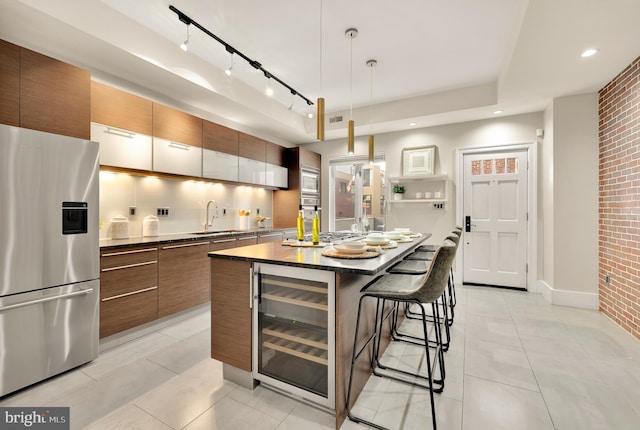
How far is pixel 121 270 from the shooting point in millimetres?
2520

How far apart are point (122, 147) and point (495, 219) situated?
16.5ft

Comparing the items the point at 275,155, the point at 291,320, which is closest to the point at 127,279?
the point at 291,320

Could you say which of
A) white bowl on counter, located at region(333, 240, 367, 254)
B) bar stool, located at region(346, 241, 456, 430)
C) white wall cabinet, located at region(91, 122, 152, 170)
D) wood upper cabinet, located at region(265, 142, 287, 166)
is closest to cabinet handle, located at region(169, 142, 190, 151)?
white wall cabinet, located at region(91, 122, 152, 170)

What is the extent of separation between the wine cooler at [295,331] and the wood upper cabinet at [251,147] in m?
2.97

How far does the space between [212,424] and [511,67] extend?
3.98m

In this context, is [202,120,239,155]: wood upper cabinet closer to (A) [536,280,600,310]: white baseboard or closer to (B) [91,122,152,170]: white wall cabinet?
(B) [91,122,152,170]: white wall cabinet

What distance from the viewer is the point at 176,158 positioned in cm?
338

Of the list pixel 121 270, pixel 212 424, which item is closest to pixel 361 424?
pixel 212 424

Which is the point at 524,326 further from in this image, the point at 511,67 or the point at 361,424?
the point at 511,67

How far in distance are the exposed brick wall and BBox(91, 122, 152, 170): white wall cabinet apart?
15.9ft

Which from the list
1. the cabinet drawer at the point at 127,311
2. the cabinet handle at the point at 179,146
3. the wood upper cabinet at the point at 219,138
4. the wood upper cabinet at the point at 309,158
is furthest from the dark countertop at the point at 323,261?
the wood upper cabinet at the point at 309,158

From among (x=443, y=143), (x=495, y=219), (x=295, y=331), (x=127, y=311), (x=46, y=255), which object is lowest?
(x=127, y=311)

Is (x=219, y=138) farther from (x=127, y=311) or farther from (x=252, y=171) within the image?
(x=127, y=311)

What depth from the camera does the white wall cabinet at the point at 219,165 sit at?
148 inches
